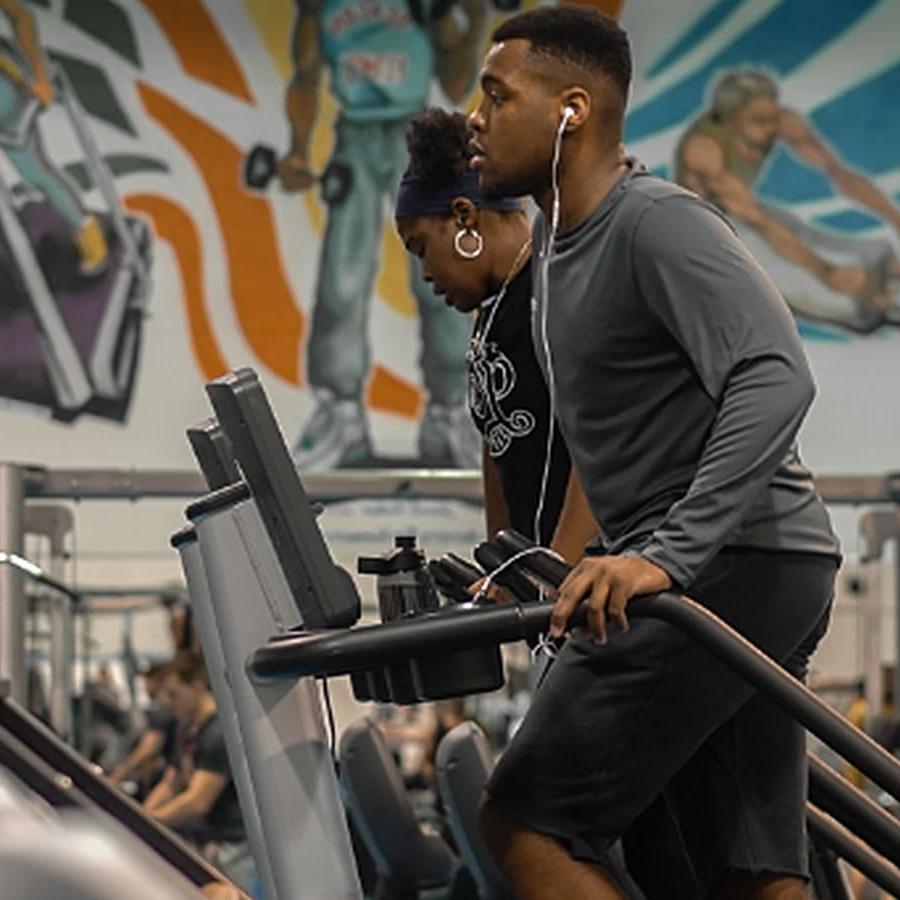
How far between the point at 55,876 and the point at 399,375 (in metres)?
9.03

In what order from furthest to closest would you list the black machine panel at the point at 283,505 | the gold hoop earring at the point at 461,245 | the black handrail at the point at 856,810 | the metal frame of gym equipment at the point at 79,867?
the gold hoop earring at the point at 461,245 → the black machine panel at the point at 283,505 → the black handrail at the point at 856,810 → the metal frame of gym equipment at the point at 79,867

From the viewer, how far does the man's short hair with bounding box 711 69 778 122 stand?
10.6 metres

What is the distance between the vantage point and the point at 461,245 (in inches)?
118

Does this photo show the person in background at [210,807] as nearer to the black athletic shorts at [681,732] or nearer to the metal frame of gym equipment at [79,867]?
the black athletic shorts at [681,732]

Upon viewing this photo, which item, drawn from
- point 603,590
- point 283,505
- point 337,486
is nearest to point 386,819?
point 337,486

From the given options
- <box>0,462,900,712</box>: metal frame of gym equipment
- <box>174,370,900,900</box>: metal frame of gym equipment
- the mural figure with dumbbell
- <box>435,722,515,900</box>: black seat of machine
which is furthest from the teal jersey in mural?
<box>174,370,900,900</box>: metal frame of gym equipment

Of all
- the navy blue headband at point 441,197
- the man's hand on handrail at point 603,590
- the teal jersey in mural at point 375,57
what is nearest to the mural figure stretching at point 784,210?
the teal jersey in mural at point 375,57

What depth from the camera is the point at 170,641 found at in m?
9.39

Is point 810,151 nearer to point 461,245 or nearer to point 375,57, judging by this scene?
point 375,57

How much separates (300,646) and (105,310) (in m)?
7.95

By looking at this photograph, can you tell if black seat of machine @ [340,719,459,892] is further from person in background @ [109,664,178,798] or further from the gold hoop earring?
the gold hoop earring

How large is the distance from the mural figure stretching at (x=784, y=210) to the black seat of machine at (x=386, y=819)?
209 inches

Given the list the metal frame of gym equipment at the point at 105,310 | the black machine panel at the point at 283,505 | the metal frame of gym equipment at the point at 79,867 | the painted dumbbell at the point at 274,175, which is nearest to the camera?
the metal frame of gym equipment at the point at 79,867

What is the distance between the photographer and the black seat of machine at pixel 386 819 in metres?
5.57
